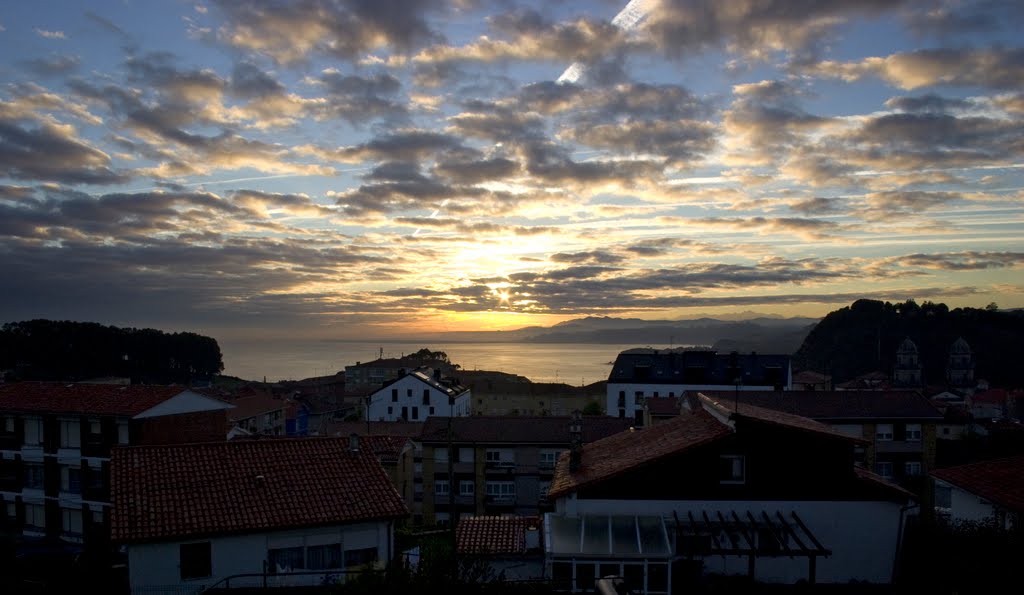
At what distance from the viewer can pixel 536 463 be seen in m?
39.5

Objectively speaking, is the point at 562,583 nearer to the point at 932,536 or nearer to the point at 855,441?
the point at 855,441

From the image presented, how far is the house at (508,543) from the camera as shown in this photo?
1773cm

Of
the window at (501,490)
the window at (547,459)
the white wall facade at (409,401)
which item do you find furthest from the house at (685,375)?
the window at (501,490)

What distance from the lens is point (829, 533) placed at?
18344 millimetres

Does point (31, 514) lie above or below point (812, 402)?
below

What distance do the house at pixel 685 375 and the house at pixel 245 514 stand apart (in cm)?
5030

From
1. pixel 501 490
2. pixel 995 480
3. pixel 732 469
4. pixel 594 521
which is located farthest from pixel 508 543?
pixel 501 490

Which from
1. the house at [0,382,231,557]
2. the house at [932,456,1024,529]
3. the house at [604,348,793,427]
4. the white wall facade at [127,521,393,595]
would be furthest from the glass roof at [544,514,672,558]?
the house at [604,348,793,427]

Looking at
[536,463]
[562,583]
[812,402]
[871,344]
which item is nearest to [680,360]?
[812,402]

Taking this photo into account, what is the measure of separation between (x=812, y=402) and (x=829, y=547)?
26486 millimetres

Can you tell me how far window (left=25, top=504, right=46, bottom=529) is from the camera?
31250 mm

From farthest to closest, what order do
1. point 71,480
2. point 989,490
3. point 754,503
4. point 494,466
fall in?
point 494,466
point 71,480
point 989,490
point 754,503

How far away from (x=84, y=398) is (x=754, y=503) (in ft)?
93.9

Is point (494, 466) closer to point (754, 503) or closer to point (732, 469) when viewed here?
point (732, 469)
